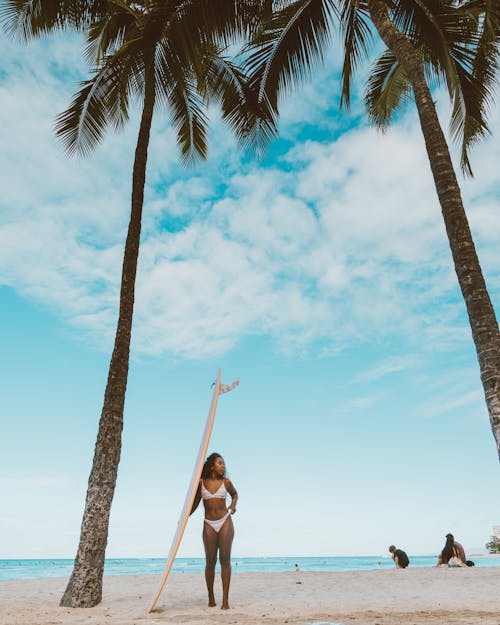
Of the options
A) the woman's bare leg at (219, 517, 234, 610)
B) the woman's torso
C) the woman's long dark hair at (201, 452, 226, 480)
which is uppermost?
the woman's long dark hair at (201, 452, 226, 480)

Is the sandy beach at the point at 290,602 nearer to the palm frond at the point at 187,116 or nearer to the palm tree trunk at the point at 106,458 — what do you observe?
the palm tree trunk at the point at 106,458

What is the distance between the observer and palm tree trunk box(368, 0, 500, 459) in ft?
17.5

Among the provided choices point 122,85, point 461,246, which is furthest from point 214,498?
point 122,85

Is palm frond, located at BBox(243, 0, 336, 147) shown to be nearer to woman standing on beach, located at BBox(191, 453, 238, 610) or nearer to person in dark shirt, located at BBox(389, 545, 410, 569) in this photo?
woman standing on beach, located at BBox(191, 453, 238, 610)

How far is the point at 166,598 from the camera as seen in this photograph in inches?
301

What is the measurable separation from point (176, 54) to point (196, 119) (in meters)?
3.13

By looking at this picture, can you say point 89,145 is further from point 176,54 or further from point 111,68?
point 176,54

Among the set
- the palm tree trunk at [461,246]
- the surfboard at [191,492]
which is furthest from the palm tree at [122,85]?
the palm tree trunk at [461,246]

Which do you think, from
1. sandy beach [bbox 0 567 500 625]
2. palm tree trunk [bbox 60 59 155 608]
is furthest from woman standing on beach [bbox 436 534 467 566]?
palm tree trunk [bbox 60 59 155 608]

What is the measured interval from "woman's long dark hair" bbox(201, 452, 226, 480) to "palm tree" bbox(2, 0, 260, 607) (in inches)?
58.4

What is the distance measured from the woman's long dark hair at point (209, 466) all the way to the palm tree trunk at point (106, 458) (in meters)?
1.48

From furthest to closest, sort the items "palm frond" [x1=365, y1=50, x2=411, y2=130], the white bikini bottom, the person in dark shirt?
1. the person in dark shirt
2. "palm frond" [x1=365, y1=50, x2=411, y2=130]
3. the white bikini bottom

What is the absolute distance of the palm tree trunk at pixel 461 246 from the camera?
534 centimetres

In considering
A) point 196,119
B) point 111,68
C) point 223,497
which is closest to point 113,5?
point 111,68
